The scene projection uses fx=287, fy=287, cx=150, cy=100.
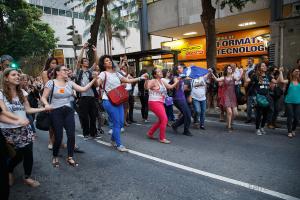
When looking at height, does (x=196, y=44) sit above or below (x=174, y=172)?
above

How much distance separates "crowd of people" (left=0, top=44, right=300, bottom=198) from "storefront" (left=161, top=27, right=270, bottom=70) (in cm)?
686

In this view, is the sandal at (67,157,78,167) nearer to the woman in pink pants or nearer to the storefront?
the woman in pink pants

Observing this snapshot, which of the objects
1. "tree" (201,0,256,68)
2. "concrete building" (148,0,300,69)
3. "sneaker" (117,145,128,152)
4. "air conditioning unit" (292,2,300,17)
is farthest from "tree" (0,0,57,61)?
"sneaker" (117,145,128,152)

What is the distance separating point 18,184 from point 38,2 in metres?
48.9

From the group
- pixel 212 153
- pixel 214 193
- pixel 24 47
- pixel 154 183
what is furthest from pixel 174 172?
pixel 24 47

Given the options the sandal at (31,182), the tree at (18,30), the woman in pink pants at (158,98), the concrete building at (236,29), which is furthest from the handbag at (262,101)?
the tree at (18,30)

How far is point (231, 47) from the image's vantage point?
17344 millimetres

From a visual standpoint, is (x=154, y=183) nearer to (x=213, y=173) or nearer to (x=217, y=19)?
(x=213, y=173)

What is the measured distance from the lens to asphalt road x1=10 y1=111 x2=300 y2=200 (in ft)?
12.9

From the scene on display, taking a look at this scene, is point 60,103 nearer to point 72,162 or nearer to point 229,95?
point 72,162

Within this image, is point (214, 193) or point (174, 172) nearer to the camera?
point (214, 193)

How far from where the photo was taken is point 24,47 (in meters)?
28.3

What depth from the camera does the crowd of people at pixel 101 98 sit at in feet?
13.7

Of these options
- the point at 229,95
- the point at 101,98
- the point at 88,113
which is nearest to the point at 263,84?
the point at 229,95
